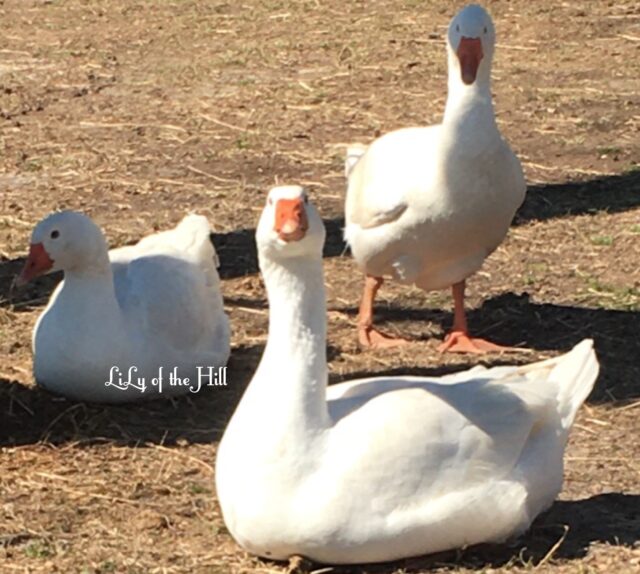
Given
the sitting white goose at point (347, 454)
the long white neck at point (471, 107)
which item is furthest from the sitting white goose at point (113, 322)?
the sitting white goose at point (347, 454)

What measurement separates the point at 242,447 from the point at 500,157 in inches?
102

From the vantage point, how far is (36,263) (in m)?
6.80

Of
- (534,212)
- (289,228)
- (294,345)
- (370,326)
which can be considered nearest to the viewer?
(289,228)

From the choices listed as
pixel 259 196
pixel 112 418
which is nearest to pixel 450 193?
pixel 112 418

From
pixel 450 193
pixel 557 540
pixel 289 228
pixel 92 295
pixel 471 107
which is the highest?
pixel 471 107

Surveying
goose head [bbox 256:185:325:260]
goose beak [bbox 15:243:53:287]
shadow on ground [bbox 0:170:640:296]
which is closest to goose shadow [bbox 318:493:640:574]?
goose head [bbox 256:185:325:260]

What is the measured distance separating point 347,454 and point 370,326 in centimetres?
270

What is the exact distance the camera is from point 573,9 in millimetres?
13773

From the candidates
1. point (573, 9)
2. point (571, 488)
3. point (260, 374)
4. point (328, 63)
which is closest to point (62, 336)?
point (260, 374)

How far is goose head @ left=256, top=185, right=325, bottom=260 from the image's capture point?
4.91 m

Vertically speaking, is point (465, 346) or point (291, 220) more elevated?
point (291, 220)

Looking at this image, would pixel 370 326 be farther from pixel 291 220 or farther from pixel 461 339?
pixel 291 220

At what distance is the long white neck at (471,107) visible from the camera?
7148 millimetres

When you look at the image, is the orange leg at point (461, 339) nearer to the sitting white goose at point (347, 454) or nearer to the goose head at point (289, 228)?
the sitting white goose at point (347, 454)
